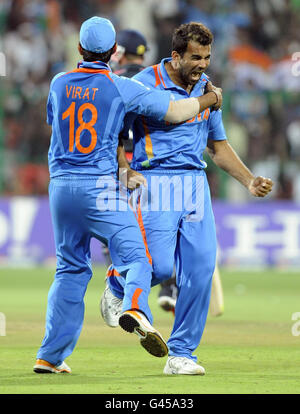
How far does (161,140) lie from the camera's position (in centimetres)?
638

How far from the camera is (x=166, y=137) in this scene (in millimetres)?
6371

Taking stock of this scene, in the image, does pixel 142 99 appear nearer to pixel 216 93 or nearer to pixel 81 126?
pixel 81 126

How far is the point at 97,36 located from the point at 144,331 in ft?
6.10

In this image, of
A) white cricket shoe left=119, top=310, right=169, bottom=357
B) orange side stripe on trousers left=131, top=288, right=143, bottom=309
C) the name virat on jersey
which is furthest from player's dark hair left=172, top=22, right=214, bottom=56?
white cricket shoe left=119, top=310, right=169, bottom=357

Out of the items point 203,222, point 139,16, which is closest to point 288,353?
point 203,222

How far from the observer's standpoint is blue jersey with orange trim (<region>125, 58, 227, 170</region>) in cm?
636

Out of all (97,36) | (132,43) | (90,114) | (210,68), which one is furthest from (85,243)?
(210,68)

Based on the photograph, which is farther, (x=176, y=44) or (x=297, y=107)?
(x=297, y=107)

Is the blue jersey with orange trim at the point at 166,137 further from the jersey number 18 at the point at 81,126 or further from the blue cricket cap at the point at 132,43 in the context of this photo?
the blue cricket cap at the point at 132,43

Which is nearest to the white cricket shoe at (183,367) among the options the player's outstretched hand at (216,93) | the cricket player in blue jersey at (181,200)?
the cricket player in blue jersey at (181,200)

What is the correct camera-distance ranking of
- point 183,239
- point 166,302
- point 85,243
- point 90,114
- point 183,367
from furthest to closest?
point 166,302, point 183,239, point 183,367, point 85,243, point 90,114
